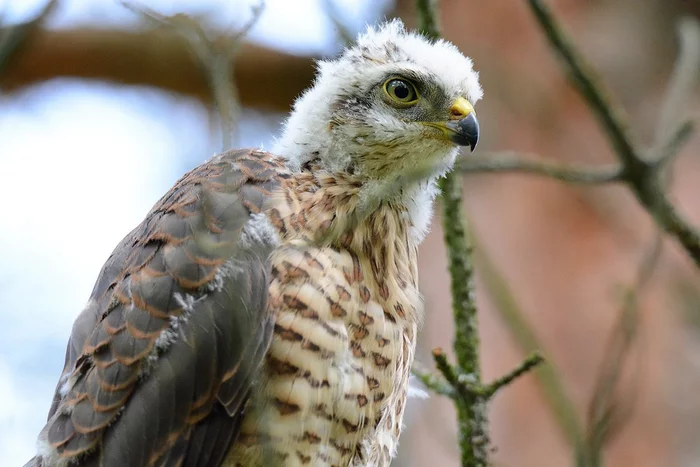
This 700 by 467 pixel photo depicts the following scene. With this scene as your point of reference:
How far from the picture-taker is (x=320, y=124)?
3561 millimetres

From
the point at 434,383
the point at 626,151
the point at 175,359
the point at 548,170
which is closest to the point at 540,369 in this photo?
the point at 434,383

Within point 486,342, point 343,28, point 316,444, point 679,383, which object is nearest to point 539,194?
point 486,342

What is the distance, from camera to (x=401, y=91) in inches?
142

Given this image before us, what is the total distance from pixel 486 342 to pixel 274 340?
4.06 metres

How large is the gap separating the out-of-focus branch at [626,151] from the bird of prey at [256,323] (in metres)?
0.46

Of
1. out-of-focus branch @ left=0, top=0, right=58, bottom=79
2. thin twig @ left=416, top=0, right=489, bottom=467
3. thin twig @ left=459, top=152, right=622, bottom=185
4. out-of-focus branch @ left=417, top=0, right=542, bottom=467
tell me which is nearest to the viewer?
out-of-focus branch @ left=0, top=0, right=58, bottom=79

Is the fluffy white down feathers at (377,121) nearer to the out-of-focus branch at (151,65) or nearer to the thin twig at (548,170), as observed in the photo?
the thin twig at (548,170)

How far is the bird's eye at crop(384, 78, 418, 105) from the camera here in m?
3.57

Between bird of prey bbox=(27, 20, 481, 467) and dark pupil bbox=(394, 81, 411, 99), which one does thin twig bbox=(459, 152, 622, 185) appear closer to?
bird of prey bbox=(27, 20, 481, 467)

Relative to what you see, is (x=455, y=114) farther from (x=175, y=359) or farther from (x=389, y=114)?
(x=175, y=359)

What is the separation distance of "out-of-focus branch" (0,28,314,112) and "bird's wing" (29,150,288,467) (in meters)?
3.75

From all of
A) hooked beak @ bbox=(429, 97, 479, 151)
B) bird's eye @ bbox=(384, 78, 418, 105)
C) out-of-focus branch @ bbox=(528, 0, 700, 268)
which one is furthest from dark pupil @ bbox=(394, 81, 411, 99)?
out-of-focus branch @ bbox=(528, 0, 700, 268)

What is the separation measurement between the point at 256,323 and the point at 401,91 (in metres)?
1.24

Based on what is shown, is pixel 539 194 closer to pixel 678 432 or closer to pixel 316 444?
pixel 678 432
